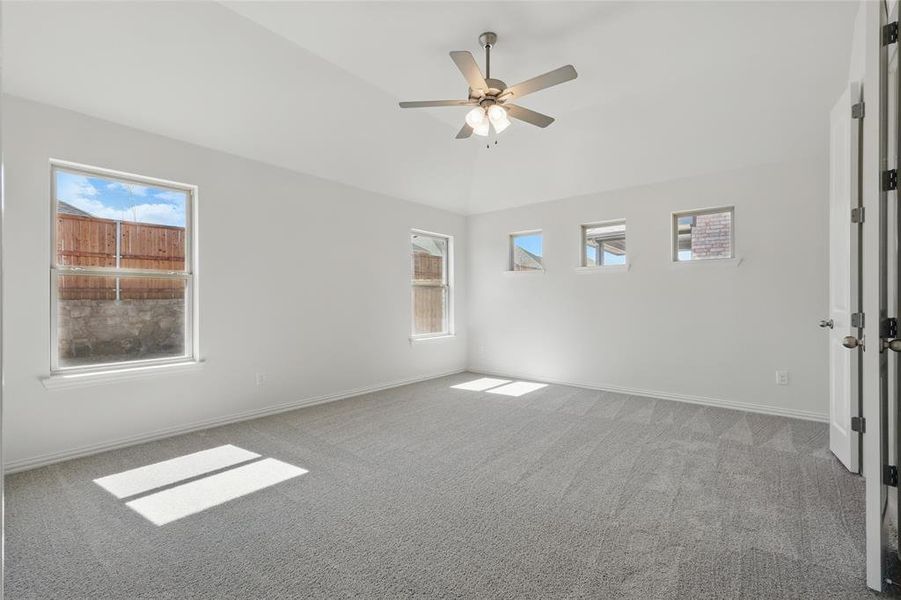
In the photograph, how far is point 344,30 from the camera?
3133 millimetres

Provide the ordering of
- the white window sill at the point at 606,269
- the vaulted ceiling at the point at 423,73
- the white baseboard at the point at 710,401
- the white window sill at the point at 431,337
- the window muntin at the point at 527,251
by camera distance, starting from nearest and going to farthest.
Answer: the vaulted ceiling at the point at 423,73, the white baseboard at the point at 710,401, the white window sill at the point at 606,269, the white window sill at the point at 431,337, the window muntin at the point at 527,251

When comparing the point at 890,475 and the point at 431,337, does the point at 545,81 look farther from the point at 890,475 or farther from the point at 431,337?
the point at 431,337

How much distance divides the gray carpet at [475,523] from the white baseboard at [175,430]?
0.10m

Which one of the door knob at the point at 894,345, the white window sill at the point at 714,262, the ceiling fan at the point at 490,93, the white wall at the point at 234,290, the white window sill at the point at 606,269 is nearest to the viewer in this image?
the door knob at the point at 894,345

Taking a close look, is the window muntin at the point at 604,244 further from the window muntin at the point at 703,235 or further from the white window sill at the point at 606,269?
the window muntin at the point at 703,235

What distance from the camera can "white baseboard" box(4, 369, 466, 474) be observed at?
9.99 ft

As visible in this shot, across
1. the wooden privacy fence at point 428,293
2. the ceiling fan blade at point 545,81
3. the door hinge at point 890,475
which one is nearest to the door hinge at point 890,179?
the door hinge at point 890,475

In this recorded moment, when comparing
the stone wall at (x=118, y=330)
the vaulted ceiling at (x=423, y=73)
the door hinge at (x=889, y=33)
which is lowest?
the stone wall at (x=118, y=330)

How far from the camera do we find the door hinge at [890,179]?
73.4 inches

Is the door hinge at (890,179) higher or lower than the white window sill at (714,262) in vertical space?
higher

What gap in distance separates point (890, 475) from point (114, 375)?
4.72 m

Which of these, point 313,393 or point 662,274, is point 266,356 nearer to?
point 313,393

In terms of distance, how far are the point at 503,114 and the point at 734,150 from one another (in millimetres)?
2707

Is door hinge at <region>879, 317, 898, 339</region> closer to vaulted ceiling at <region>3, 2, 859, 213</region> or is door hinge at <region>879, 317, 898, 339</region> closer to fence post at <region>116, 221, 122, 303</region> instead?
vaulted ceiling at <region>3, 2, 859, 213</region>
